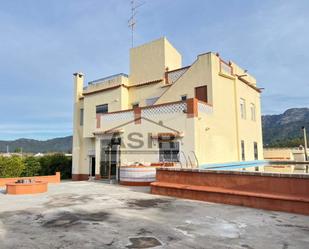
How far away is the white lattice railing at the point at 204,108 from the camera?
1524 centimetres

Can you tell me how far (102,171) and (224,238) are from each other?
1536cm

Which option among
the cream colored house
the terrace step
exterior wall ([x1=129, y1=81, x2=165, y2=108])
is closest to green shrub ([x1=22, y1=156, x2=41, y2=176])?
the cream colored house

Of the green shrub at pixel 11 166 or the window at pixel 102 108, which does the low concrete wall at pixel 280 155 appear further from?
the green shrub at pixel 11 166

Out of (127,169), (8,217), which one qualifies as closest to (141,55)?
(127,169)

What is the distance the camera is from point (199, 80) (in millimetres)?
17594

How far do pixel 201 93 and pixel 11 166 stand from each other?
16.3 meters

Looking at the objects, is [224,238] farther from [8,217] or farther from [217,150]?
[217,150]

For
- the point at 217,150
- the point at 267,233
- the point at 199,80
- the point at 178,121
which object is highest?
the point at 199,80

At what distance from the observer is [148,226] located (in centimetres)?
655

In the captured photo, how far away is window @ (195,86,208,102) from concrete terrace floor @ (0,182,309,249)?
8906mm

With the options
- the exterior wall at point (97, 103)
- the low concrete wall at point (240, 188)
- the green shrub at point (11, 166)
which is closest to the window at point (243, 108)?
the exterior wall at point (97, 103)

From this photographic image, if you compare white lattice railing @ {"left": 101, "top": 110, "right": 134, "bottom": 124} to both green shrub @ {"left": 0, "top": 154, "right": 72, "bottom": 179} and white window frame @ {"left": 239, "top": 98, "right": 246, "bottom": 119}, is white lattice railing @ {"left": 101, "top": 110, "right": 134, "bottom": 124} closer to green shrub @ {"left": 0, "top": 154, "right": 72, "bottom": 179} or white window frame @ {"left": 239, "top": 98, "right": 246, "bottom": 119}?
white window frame @ {"left": 239, "top": 98, "right": 246, "bottom": 119}

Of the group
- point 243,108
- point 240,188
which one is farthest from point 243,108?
point 240,188

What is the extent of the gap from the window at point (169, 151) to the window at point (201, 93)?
12.4 ft
